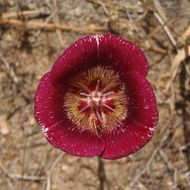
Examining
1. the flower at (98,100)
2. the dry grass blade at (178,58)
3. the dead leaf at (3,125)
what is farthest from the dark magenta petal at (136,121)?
the dead leaf at (3,125)

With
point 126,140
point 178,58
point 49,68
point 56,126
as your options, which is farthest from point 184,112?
point 56,126

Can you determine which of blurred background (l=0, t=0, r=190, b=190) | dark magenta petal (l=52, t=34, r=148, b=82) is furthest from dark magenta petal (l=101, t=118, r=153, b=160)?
blurred background (l=0, t=0, r=190, b=190)

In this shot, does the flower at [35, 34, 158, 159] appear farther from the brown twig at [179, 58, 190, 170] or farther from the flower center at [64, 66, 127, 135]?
the brown twig at [179, 58, 190, 170]

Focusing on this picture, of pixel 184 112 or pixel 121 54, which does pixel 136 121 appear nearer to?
pixel 121 54

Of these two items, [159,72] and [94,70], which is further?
[159,72]

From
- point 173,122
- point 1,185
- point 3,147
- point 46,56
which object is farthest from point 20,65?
point 173,122

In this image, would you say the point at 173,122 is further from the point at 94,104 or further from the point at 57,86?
the point at 57,86
